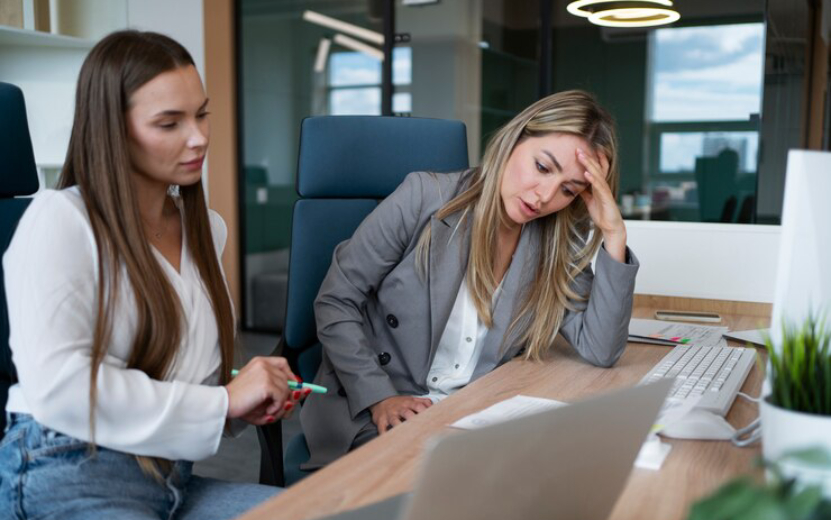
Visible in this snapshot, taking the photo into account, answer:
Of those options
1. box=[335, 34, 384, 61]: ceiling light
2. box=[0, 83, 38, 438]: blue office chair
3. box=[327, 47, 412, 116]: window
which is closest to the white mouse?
box=[0, 83, 38, 438]: blue office chair

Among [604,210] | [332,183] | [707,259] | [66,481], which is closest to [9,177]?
[66,481]

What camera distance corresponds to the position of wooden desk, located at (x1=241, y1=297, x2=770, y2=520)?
2.66 ft

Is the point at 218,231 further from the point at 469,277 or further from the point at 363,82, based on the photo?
the point at 363,82

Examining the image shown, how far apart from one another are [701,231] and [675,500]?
1527 millimetres

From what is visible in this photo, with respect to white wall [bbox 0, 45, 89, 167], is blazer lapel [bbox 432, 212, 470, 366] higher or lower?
lower

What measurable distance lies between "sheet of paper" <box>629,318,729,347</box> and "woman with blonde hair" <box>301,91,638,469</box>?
19 centimetres

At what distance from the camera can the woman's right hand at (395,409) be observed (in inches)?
59.2

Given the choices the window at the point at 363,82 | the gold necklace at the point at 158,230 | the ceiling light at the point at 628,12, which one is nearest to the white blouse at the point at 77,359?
the gold necklace at the point at 158,230

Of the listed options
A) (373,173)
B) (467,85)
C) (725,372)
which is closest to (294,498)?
(725,372)

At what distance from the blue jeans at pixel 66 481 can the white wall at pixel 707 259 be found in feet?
5.19

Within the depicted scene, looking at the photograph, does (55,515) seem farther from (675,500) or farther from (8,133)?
(675,500)

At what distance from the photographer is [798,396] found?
0.75m

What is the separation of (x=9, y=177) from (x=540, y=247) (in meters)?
1.06

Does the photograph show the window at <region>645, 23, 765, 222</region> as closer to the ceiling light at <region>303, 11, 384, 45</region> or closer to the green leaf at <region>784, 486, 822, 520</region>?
the ceiling light at <region>303, 11, 384, 45</region>
